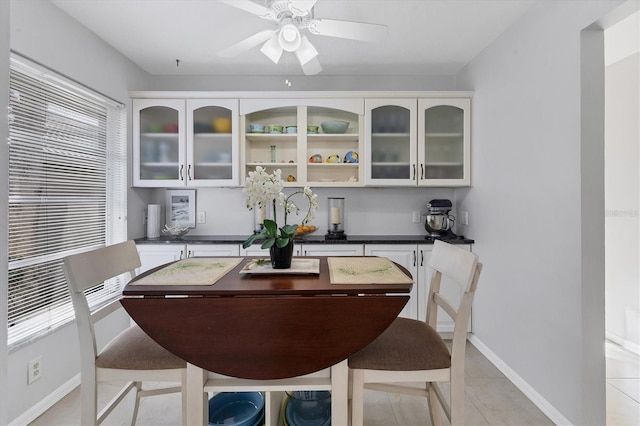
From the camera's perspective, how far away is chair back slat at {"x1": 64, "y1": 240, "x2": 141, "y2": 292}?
4.01 feet

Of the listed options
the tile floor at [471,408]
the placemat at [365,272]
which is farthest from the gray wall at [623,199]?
the placemat at [365,272]

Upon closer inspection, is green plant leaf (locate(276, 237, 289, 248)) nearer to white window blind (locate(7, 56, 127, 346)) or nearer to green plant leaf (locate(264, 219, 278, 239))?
green plant leaf (locate(264, 219, 278, 239))

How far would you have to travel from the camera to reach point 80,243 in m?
2.23

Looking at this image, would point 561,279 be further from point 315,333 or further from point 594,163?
point 315,333

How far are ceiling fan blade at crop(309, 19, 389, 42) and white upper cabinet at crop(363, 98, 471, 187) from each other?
1.25 m

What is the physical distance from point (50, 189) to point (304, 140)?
179cm

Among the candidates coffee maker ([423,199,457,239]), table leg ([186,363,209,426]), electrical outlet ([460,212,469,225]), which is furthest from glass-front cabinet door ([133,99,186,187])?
electrical outlet ([460,212,469,225])

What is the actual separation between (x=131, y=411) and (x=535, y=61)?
3042 mm

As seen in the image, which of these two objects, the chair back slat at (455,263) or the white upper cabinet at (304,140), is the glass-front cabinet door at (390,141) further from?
the chair back slat at (455,263)

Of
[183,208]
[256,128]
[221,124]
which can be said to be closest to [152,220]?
[183,208]

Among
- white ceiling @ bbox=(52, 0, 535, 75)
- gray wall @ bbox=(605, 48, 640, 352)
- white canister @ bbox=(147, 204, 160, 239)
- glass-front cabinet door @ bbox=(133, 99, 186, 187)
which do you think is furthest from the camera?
white canister @ bbox=(147, 204, 160, 239)

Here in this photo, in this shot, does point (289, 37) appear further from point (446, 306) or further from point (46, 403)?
point (46, 403)

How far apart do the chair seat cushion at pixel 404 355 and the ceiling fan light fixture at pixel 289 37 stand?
1387 millimetres

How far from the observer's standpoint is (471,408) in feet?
6.11
